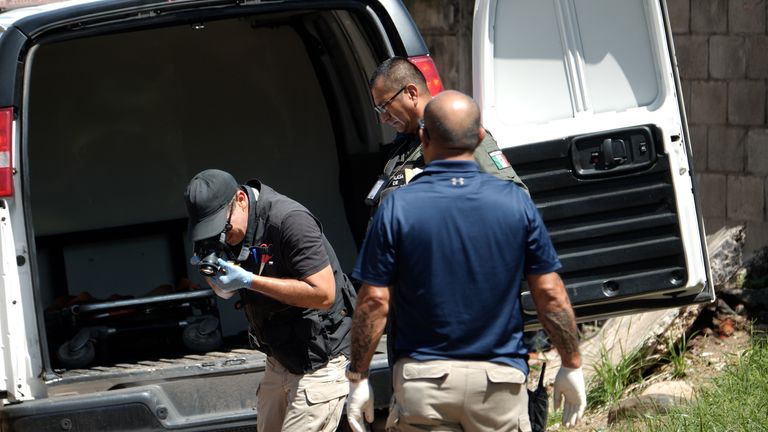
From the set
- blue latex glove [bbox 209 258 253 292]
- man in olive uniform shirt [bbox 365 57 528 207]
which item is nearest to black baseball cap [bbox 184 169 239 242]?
blue latex glove [bbox 209 258 253 292]

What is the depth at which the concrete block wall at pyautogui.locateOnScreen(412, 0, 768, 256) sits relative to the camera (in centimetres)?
691

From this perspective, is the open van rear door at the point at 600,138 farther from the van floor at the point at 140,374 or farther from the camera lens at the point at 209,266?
the camera lens at the point at 209,266

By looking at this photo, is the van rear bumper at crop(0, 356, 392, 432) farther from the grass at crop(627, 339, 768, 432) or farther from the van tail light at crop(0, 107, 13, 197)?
the grass at crop(627, 339, 768, 432)

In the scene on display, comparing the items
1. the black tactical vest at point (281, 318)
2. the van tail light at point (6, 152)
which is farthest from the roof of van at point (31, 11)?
the black tactical vest at point (281, 318)

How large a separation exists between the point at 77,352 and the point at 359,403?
214cm

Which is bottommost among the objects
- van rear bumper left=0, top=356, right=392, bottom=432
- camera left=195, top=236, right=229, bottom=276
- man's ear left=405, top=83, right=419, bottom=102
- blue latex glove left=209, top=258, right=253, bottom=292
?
van rear bumper left=0, top=356, right=392, bottom=432

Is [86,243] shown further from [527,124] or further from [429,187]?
[429,187]

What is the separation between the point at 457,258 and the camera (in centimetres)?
307

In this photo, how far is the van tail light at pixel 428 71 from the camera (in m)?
4.27

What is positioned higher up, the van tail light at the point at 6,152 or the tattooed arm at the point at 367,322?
the van tail light at the point at 6,152

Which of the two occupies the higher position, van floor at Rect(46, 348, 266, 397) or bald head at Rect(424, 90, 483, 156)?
bald head at Rect(424, 90, 483, 156)

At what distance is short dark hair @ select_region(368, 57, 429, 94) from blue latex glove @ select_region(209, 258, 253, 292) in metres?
0.83

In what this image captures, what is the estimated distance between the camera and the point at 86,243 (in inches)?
250

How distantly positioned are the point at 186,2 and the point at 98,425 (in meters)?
1.59
